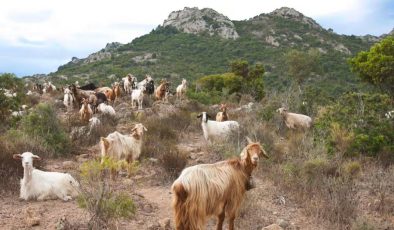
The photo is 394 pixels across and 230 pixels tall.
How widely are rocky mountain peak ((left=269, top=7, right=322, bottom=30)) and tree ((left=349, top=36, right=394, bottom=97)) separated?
66.7 meters

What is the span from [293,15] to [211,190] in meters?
80.6

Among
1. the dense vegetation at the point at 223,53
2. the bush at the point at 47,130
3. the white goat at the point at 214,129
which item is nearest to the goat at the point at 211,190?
the bush at the point at 47,130

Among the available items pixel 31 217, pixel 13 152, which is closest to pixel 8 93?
pixel 13 152

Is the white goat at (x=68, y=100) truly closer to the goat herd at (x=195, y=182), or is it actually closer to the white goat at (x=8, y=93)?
the white goat at (x=8, y=93)

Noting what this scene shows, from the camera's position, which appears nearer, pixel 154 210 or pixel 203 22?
pixel 154 210

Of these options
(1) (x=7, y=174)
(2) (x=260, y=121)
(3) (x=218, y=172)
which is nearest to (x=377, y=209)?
(3) (x=218, y=172)

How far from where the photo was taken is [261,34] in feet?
238

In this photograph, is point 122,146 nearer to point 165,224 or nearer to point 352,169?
point 165,224

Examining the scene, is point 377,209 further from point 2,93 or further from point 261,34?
point 261,34

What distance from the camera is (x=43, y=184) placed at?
761 cm

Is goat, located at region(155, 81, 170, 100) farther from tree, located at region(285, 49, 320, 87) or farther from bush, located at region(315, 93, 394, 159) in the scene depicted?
tree, located at region(285, 49, 320, 87)

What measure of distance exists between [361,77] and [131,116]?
7994mm

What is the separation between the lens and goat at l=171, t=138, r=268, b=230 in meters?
5.51

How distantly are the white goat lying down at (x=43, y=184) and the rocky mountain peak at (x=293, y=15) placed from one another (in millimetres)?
76729
